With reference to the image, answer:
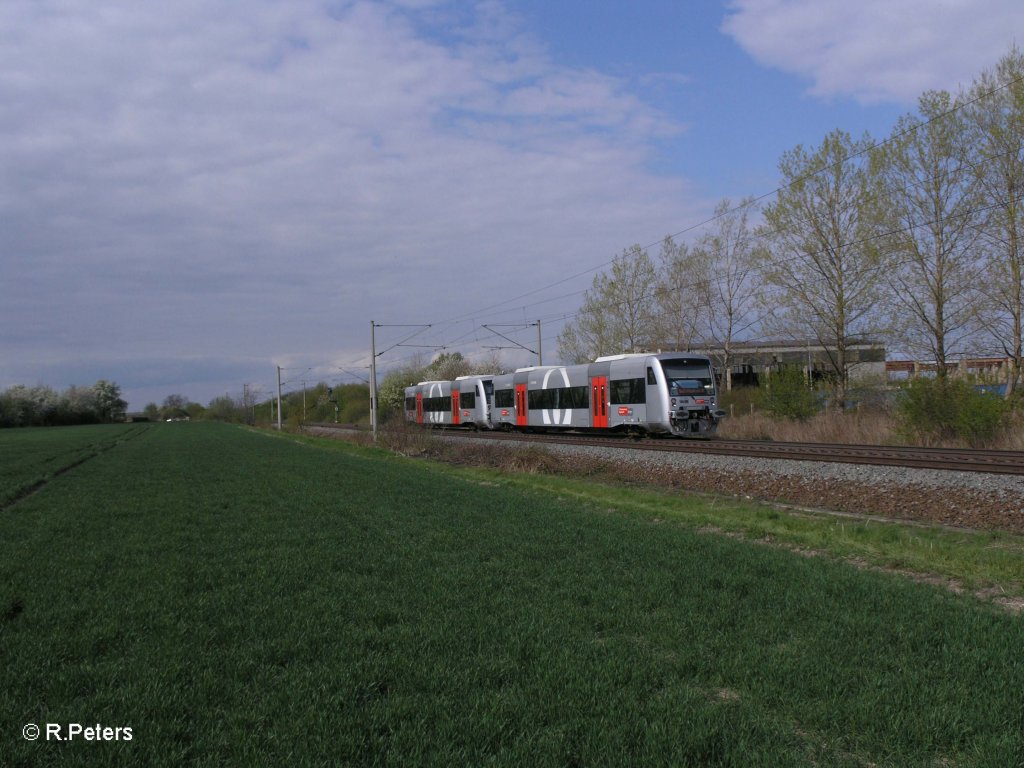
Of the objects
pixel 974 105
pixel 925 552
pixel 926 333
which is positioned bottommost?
pixel 925 552

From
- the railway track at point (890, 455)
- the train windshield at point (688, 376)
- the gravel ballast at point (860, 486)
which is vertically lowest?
the gravel ballast at point (860, 486)

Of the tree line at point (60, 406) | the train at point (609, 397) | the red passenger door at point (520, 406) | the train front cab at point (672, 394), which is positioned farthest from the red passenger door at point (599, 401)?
the tree line at point (60, 406)

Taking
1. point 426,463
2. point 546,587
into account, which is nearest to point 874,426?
point 426,463

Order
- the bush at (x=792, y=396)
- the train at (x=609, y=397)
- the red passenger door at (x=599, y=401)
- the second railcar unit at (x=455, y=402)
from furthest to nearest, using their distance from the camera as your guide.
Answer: the second railcar unit at (x=455, y=402) < the red passenger door at (x=599, y=401) < the bush at (x=792, y=396) < the train at (x=609, y=397)

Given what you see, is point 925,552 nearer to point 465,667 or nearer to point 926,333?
point 465,667

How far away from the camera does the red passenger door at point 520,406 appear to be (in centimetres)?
4009

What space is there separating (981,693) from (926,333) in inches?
1112

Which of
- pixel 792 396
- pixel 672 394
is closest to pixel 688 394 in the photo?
pixel 672 394

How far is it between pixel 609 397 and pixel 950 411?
40.6 ft

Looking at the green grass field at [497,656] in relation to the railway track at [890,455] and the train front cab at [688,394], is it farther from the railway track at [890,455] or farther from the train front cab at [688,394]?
the train front cab at [688,394]

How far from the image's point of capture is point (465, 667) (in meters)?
5.23

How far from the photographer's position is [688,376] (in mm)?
27641

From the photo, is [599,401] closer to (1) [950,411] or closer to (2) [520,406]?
(2) [520,406]

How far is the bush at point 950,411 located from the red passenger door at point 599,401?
11.1m
